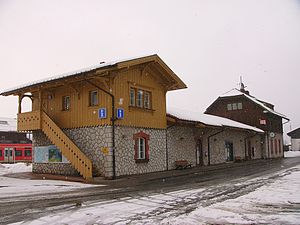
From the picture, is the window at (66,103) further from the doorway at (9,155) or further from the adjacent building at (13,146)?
the doorway at (9,155)

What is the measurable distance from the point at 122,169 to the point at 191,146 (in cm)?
788

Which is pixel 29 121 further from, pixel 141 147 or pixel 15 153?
pixel 15 153

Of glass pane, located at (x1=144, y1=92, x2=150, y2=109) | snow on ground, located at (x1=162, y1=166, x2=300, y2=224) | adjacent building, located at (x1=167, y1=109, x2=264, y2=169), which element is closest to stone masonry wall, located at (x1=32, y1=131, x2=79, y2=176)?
glass pane, located at (x1=144, y1=92, x2=150, y2=109)

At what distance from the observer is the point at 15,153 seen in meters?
43.4

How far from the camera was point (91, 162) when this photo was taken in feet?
54.3

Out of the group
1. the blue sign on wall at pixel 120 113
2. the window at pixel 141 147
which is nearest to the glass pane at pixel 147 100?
the window at pixel 141 147

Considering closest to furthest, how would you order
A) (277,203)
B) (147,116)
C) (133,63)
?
(277,203)
(133,63)
(147,116)

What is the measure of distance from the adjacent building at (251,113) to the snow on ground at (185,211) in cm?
3082

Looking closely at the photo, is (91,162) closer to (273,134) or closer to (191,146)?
(191,146)

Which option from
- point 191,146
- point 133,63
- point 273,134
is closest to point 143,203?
point 133,63

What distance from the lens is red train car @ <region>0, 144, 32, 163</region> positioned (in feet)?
137

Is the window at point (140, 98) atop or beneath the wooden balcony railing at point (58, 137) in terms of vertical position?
atop

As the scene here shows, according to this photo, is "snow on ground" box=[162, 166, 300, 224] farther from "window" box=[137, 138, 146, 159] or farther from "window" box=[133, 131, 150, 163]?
"window" box=[137, 138, 146, 159]

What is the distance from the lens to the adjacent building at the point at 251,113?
39.3 m
